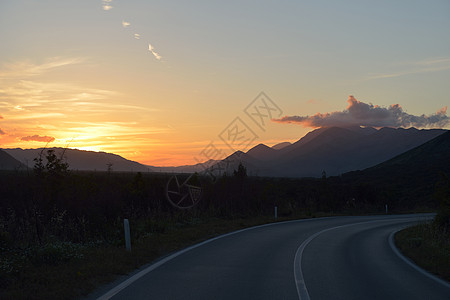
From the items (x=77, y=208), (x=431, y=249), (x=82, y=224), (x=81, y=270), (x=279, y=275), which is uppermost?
(x=77, y=208)

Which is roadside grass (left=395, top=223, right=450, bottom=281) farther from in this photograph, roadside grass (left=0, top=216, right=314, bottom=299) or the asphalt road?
roadside grass (left=0, top=216, right=314, bottom=299)

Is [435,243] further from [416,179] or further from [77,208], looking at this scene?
[416,179]

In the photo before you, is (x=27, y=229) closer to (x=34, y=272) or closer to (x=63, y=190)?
(x=63, y=190)

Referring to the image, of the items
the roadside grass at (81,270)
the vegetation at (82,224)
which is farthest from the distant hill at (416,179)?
the roadside grass at (81,270)

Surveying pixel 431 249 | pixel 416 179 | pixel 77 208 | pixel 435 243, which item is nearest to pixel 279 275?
pixel 431 249

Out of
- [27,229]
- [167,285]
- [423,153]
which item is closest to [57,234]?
[27,229]

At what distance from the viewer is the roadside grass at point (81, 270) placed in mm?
6980

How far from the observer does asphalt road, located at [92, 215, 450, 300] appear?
740 cm

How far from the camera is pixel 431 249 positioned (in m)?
13.2

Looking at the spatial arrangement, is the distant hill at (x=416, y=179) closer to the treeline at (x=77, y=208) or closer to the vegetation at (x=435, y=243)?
the vegetation at (x=435, y=243)

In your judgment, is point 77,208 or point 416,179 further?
point 416,179

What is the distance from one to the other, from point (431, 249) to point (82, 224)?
37.8 feet

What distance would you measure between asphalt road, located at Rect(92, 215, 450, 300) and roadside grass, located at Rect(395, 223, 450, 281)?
460 mm

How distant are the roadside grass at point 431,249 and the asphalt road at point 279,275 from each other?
1.51 ft
